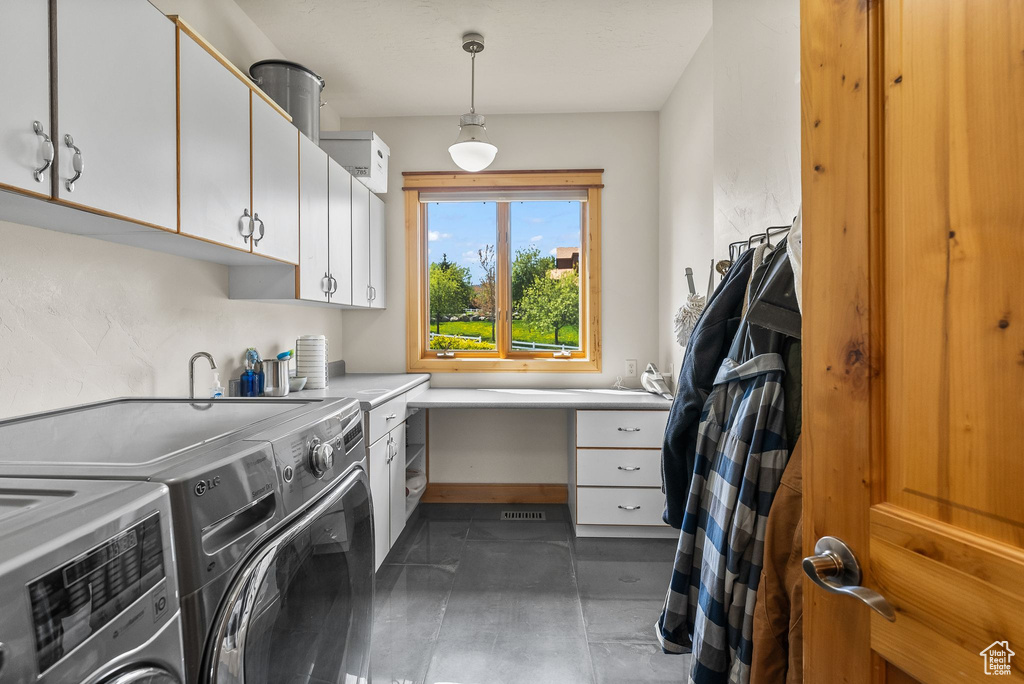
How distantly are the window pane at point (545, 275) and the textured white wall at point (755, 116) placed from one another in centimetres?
136

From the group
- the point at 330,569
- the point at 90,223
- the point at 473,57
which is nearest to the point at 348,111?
the point at 473,57

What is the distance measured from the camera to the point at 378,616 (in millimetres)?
2096

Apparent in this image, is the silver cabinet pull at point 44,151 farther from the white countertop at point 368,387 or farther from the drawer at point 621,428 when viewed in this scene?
the drawer at point 621,428

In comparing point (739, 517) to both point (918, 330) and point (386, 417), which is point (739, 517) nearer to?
point (918, 330)

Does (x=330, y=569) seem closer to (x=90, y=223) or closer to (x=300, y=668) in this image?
(x=300, y=668)

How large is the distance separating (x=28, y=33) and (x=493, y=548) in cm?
261

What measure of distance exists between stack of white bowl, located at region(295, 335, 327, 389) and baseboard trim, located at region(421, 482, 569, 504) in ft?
4.22

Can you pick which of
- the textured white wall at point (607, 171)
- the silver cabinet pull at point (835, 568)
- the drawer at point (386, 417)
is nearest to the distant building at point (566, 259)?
the textured white wall at point (607, 171)

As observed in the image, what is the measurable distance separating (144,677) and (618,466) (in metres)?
2.49

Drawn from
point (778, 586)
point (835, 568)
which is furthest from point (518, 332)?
point (835, 568)

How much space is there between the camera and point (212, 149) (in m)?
1.53

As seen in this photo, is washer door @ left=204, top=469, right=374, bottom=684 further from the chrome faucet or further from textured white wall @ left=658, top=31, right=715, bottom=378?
textured white wall @ left=658, top=31, right=715, bottom=378

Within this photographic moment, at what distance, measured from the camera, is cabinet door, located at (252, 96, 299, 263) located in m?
1.81

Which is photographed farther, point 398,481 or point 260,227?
point 398,481
